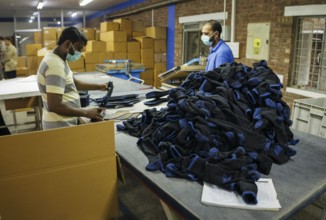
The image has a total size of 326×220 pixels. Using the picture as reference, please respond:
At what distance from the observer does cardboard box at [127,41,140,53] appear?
7.62 metres

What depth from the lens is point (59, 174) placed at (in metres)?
1.34

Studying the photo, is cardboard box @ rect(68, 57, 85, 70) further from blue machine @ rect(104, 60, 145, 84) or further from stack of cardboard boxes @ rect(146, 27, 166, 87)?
blue machine @ rect(104, 60, 145, 84)

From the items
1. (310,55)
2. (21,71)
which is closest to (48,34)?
(21,71)

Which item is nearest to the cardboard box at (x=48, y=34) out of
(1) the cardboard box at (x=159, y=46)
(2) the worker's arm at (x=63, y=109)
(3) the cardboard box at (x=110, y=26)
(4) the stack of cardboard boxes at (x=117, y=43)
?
(3) the cardboard box at (x=110, y=26)

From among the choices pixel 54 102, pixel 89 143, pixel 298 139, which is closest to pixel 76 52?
pixel 54 102

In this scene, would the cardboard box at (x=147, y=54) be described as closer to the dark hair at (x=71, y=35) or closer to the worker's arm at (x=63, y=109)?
the dark hair at (x=71, y=35)

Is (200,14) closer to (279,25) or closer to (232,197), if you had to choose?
(279,25)

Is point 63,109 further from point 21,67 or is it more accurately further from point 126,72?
point 21,67

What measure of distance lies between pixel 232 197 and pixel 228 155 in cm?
24

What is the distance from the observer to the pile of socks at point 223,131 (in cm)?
141

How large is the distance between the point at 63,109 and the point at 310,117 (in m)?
2.24

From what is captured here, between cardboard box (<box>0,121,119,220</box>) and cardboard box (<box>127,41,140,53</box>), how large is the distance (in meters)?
6.47

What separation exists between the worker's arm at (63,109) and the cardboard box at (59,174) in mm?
578

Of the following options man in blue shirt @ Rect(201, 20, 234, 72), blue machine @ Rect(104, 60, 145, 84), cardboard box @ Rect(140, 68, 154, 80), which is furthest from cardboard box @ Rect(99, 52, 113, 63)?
man in blue shirt @ Rect(201, 20, 234, 72)
